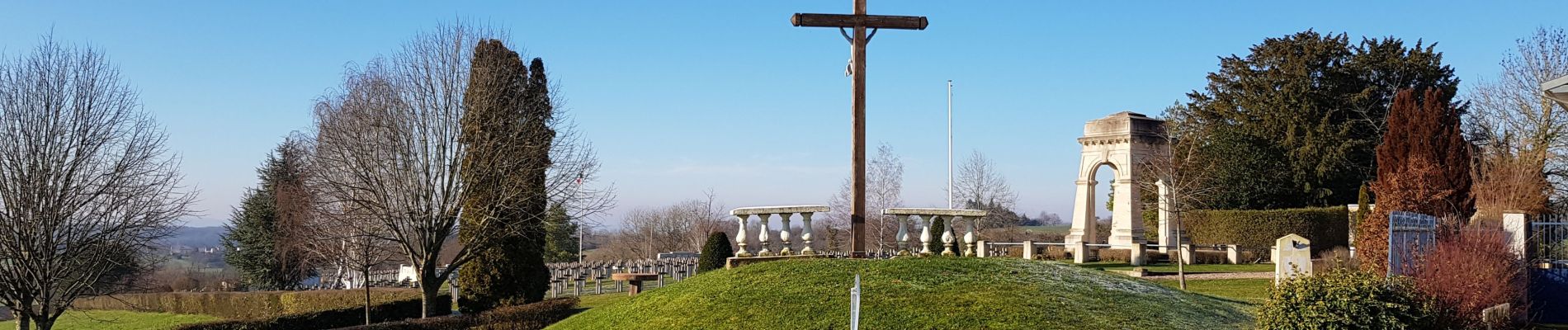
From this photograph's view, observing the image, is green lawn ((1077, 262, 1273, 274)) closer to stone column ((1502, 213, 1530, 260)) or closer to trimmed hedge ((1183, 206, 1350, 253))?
trimmed hedge ((1183, 206, 1350, 253))

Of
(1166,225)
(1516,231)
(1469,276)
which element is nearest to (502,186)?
(1469,276)

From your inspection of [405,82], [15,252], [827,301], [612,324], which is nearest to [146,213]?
[15,252]

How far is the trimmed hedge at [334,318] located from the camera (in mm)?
17781

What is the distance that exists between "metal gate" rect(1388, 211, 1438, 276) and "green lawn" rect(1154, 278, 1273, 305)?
2.40 meters

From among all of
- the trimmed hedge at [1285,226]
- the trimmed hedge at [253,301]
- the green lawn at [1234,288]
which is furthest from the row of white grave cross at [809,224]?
the trimmed hedge at [1285,226]

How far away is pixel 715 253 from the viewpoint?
22.0m

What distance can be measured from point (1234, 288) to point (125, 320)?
2838 cm

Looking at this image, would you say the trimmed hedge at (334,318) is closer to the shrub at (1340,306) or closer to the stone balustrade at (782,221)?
the stone balustrade at (782,221)

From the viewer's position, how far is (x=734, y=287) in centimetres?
1340

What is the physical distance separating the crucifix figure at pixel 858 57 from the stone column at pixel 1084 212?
22.5 m

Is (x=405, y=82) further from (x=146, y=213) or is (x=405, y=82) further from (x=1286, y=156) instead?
(x=1286, y=156)

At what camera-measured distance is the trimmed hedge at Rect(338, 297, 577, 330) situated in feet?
57.9

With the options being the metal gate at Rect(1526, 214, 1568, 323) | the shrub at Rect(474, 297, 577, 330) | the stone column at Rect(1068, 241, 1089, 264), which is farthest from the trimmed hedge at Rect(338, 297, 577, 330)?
the stone column at Rect(1068, 241, 1089, 264)

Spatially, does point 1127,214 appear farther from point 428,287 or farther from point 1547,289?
point 428,287
